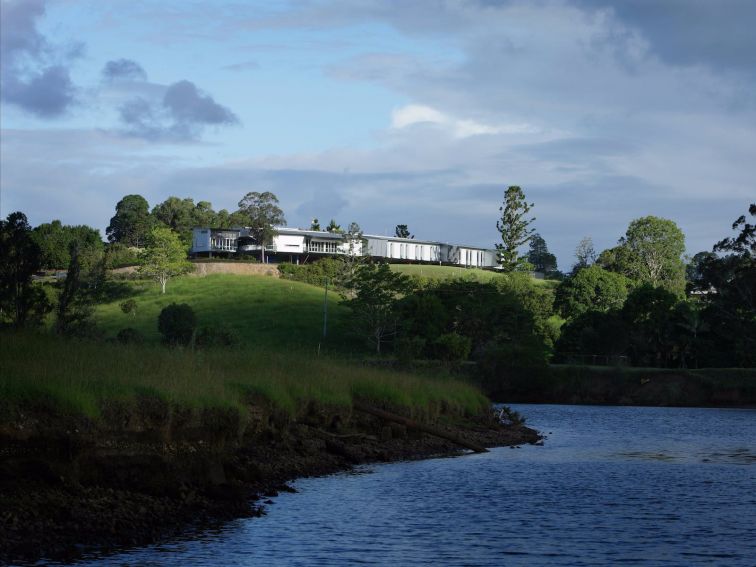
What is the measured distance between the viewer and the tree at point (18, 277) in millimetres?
47062

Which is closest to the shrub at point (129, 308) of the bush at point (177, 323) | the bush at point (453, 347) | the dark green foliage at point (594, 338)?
the bush at point (177, 323)

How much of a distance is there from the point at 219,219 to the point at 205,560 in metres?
185

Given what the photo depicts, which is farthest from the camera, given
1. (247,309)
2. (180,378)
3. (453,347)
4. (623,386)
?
(247,309)

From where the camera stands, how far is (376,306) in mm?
116625

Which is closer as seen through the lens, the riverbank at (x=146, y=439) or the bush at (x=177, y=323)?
the riverbank at (x=146, y=439)

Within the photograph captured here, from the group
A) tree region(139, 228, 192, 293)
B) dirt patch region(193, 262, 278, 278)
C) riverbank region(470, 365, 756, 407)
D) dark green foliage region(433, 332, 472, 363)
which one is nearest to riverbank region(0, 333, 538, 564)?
riverbank region(470, 365, 756, 407)

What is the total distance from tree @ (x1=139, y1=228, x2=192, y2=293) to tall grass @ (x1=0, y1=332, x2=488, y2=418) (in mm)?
103982

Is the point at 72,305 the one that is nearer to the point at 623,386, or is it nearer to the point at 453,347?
the point at 453,347

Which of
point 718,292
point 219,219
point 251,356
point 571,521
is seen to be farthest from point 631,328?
point 219,219

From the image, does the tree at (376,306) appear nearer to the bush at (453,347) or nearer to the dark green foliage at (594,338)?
the bush at (453,347)

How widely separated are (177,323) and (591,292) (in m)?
60.6

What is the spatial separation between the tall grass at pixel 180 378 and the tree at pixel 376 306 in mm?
71956

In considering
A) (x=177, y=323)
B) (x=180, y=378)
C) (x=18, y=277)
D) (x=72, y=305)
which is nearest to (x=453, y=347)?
(x=177, y=323)

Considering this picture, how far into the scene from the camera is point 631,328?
360 ft
